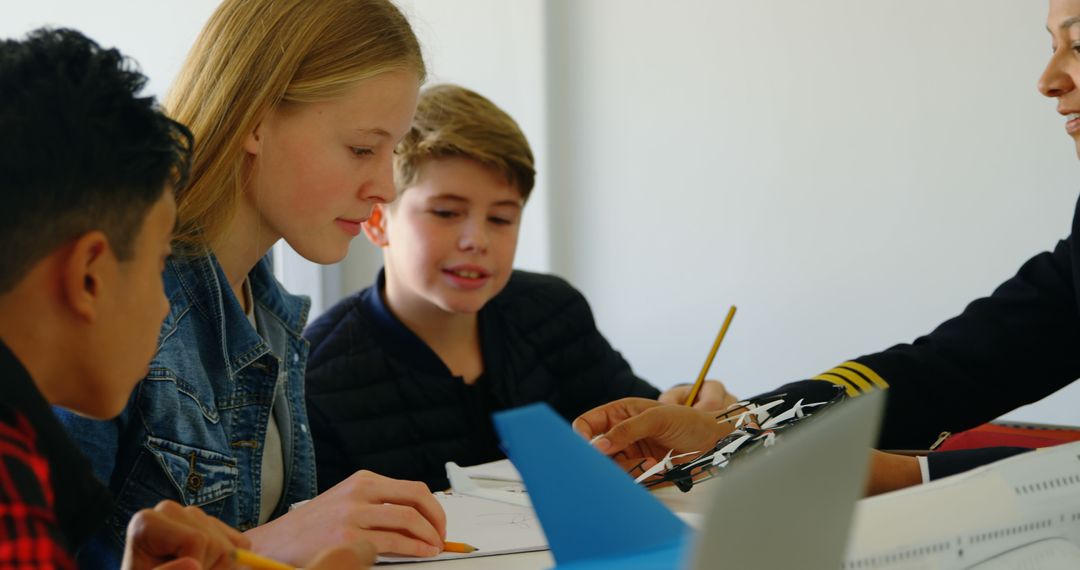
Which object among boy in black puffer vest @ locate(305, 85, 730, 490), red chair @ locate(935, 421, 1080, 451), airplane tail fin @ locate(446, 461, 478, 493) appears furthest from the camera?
boy in black puffer vest @ locate(305, 85, 730, 490)

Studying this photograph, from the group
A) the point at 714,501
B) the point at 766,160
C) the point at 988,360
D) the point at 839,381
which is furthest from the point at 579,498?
the point at 766,160

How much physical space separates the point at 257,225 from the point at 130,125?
0.49 m

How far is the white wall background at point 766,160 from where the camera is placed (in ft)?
7.18

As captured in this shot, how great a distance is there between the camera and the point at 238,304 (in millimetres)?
1144

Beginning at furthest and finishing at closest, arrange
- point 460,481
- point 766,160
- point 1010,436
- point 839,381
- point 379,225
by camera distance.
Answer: point 766,160 → point 379,225 → point 1010,436 → point 839,381 → point 460,481

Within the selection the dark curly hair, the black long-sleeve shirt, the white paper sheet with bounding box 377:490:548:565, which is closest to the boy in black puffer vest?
the black long-sleeve shirt

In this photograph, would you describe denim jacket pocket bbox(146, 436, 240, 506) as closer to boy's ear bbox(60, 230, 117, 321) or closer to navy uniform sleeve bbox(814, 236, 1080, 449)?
boy's ear bbox(60, 230, 117, 321)

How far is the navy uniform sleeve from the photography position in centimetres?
137

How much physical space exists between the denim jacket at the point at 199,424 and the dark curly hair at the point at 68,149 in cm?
34

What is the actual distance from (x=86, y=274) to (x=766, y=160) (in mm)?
2000

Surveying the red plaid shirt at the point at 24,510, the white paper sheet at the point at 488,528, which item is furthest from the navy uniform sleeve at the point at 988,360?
the red plaid shirt at the point at 24,510

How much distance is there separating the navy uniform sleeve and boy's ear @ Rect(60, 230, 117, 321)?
932mm

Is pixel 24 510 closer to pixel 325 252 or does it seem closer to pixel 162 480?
pixel 162 480

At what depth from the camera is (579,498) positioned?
0.57 metres
